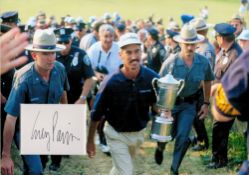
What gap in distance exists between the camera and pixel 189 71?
6648 millimetres

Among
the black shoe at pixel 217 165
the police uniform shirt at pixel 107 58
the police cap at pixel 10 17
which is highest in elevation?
the police cap at pixel 10 17

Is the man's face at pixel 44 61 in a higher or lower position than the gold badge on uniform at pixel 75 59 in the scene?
higher

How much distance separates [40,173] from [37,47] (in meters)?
1.29

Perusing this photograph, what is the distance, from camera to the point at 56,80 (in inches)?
215

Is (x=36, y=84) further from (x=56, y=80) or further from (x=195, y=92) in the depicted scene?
(x=195, y=92)

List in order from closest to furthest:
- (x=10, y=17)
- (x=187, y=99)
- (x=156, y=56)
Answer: (x=187, y=99)
(x=10, y=17)
(x=156, y=56)

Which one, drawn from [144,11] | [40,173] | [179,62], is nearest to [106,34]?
[179,62]

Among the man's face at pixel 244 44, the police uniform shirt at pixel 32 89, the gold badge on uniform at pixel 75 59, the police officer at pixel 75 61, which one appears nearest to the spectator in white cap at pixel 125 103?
the police uniform shirt at pixel 32 89

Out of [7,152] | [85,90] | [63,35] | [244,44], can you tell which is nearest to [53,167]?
[85,90]

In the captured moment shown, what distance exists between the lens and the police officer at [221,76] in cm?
717

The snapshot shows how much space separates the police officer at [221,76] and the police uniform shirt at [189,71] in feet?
1.42

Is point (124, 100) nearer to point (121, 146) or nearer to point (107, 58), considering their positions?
point (121, 146)

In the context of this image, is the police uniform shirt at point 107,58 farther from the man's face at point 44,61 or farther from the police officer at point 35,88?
the man's face at point 44,61

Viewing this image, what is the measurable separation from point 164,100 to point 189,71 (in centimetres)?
146
